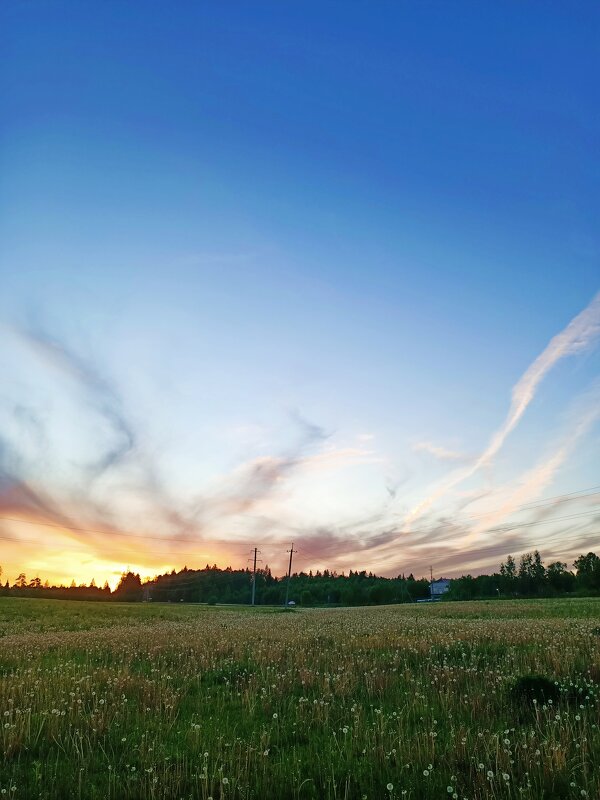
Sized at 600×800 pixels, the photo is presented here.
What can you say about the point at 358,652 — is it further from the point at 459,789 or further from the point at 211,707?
the point at 459,789

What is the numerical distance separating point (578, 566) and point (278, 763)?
206m

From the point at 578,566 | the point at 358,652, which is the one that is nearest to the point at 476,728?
the point at 358,652

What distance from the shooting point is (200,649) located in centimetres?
1347

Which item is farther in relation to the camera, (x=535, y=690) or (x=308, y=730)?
(x=535, y=690)

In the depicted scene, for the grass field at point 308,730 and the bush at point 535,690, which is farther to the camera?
the bush at point 535,690

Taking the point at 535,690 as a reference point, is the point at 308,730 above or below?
below

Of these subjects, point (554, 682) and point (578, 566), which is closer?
point (554, 682)

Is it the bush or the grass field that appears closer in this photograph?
the grass field

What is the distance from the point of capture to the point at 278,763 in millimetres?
5156

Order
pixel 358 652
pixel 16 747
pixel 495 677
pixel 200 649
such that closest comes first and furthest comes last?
pixel 16 747 < pixel 495 677 < pixel 358 652 < pixel 200 649

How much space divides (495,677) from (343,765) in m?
4.41

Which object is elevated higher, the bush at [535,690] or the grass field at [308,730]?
the bush at [535,690]

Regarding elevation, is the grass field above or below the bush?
below

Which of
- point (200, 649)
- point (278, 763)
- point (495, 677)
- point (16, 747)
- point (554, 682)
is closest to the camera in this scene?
point (278, 763)
